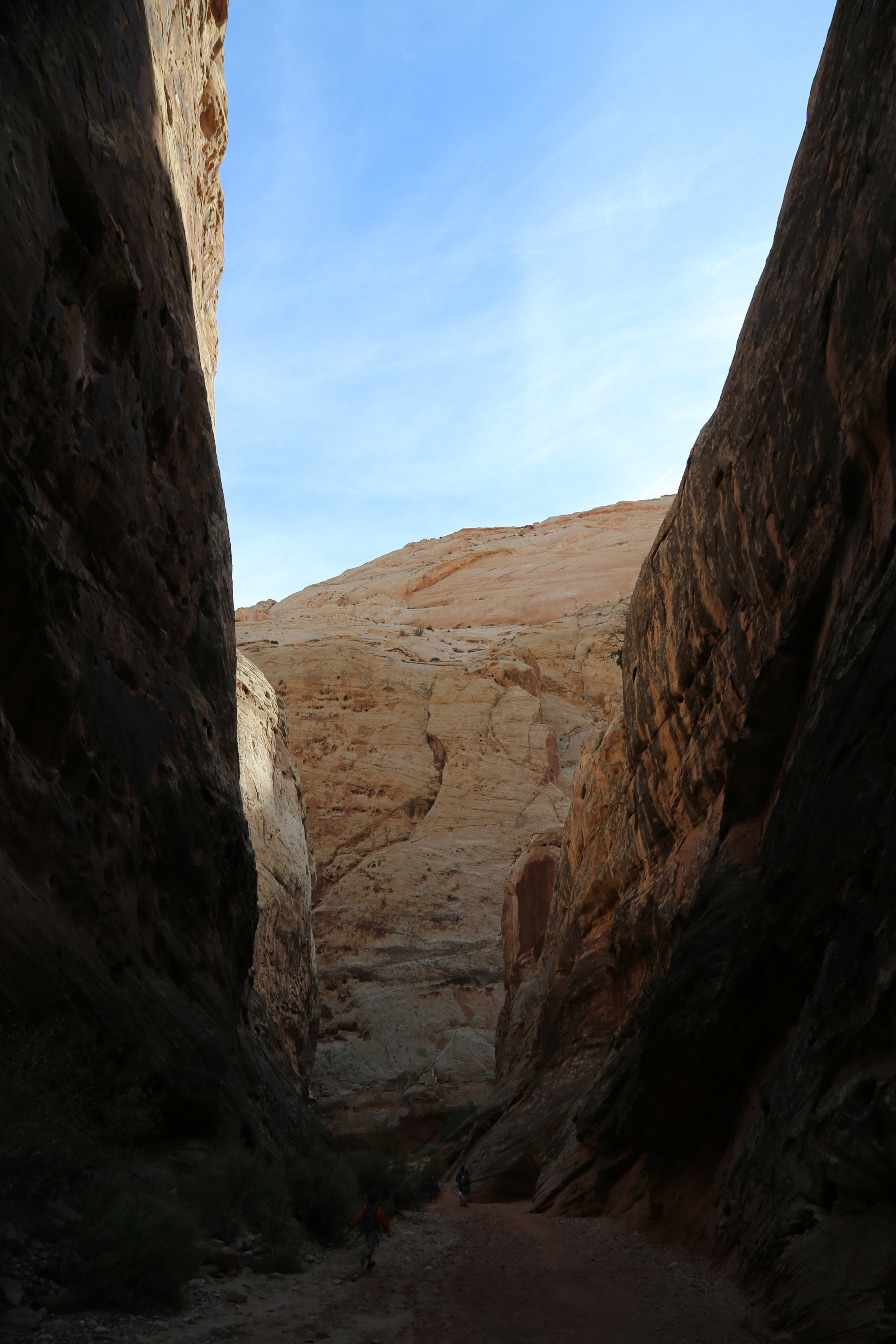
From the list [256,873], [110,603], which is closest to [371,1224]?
[256,873]

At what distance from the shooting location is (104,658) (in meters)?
11.1

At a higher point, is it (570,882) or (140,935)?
(140,935)

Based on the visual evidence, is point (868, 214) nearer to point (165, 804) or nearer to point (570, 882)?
point (165, 804)

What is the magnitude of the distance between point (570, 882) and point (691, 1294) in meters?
15.6

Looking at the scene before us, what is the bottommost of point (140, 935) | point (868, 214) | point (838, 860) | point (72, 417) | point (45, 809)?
point (140, 935)

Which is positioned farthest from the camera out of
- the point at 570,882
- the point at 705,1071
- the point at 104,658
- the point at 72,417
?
the point at 570,882

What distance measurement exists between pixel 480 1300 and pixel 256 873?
8702 mm

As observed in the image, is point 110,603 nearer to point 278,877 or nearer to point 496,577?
point 278,877

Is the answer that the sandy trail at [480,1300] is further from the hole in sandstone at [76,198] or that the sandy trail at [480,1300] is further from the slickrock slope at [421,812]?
the slickrock slope at [421,812]

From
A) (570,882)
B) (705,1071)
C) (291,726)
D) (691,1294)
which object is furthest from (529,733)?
(691,1294)

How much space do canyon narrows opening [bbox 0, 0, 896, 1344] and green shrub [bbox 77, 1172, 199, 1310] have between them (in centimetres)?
3

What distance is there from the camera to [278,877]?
937 inches

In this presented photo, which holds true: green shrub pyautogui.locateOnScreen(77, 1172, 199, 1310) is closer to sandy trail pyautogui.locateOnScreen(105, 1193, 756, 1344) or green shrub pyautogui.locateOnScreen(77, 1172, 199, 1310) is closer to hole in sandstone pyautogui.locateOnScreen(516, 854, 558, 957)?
sandy trail pyautogui.locateOnScreen(105, 1193, 756, 1344)

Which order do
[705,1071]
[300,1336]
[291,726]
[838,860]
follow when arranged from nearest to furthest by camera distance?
[300,1336]
[838,860]
[705,1071]
[291,726]
